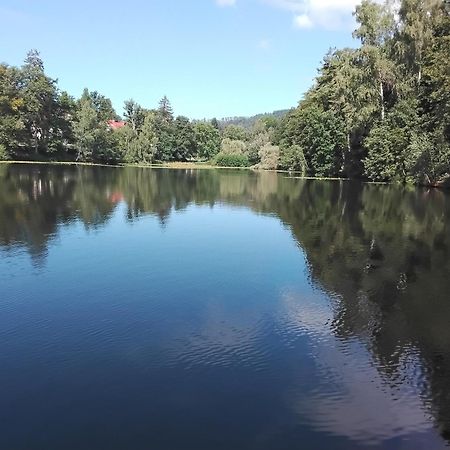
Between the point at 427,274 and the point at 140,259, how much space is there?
35.7ft

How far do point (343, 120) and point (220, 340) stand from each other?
67.8 meters

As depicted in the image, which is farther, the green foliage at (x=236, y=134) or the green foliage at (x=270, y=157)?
the green foliage at (x=236, y=134)

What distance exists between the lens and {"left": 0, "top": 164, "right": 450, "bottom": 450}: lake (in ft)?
24.7

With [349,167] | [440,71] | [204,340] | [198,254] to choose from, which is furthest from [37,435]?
[349,167]

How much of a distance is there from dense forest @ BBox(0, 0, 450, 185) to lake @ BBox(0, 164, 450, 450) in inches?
1226

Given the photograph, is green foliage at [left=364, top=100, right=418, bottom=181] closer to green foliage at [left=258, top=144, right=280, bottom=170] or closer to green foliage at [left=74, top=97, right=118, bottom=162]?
green foliage at [left=258, top=144, right=280, bottom=170]

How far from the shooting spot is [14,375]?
29.5 ft

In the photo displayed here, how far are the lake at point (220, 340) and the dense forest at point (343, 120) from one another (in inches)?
1226

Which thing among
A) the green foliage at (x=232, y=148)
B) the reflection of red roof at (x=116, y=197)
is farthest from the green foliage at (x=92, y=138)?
the reflection of red roof at (x=116, y=197)

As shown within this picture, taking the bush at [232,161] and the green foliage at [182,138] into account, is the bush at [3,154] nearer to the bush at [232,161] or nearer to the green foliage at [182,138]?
the green foliage at [182,138]

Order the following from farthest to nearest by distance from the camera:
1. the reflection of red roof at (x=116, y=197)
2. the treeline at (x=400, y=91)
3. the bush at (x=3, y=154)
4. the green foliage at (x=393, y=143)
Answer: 1. the bush at (x=3, y=154)
2. the green foliage at (x=393, y=143)
3. the treeline at (x=400, y=91)
4. the reflection of red roof at (x=116, y=197)

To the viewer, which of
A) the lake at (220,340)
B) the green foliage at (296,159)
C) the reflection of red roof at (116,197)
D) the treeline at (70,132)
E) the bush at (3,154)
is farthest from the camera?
the treeline at (70,132)

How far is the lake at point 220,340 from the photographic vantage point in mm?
7535

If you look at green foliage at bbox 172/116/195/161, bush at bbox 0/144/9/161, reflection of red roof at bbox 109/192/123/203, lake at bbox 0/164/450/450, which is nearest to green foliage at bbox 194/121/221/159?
green foliage at bbox 172/116/195/161
